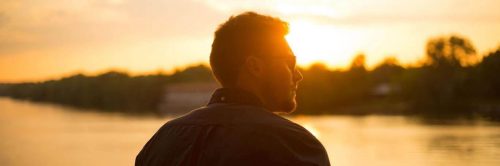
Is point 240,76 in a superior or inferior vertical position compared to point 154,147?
superior

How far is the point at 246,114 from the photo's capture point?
41.3 inches

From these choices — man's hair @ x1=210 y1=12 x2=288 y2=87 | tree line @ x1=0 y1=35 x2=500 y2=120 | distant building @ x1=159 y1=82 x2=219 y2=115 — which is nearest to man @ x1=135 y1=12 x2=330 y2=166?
man's hair @ x1=210 y1=12 x2=288 y2=87

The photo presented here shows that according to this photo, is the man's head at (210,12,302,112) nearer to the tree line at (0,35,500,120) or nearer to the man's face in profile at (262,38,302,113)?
the man's face in profile at (262,38,302,113)

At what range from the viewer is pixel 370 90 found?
215 ft

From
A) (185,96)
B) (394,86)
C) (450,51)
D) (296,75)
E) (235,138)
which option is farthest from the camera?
(394,86)

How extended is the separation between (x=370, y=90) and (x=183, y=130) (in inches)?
2572

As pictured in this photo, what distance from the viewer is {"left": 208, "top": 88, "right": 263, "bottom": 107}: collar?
109 centimetres

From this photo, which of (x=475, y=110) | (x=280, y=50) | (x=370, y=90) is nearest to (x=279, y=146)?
(x=280, y=50)

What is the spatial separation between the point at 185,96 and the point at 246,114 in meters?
47.7

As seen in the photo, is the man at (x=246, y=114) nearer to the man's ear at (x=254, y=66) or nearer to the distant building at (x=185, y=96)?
the man's ear at (x=254, y=66)

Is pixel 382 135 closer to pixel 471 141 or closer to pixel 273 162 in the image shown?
pixel 471 141

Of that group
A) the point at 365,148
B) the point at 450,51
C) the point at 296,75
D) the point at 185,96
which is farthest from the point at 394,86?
the point at 296,75

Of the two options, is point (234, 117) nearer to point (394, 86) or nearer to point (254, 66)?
point (254, 66)

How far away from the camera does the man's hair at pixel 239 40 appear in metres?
1.08
